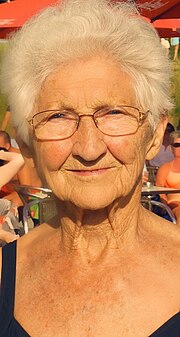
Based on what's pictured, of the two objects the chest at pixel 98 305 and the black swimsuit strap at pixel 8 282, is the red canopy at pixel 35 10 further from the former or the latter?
the chest at pixel 98 305

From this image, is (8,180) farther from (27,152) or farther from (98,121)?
(98,121)

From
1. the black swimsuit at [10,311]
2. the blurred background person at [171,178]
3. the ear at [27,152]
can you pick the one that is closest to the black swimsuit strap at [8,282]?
the black swimsuit at [10,311]

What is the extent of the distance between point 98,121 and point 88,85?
0.12m

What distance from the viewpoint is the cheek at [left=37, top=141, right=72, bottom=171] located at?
2.05m

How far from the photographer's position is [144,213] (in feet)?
7.66

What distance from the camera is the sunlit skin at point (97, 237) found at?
6.74 ft

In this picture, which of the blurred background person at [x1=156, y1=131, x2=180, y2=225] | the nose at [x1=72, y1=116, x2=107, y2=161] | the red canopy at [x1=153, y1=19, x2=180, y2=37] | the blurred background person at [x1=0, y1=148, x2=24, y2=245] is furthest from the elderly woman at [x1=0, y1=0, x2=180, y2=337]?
the red canopy at [x1=153, y1=19, x2=180, y2=37]

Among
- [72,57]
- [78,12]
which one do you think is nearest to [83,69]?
[72,57]

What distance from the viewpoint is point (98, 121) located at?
6.73 ft

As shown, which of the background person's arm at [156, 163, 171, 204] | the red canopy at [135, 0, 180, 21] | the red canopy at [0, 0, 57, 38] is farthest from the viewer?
the red canopy at [135, 0, 180, 21]

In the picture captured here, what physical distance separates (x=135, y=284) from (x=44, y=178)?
17.2 inches

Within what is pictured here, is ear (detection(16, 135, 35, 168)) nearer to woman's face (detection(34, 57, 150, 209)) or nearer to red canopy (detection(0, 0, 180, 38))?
woman's face (detection(34, 57, 150, 209))

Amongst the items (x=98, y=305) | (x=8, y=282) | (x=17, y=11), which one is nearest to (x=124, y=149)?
(x=98, y=305)

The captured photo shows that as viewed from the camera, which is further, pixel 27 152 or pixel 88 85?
pixel 27 152
